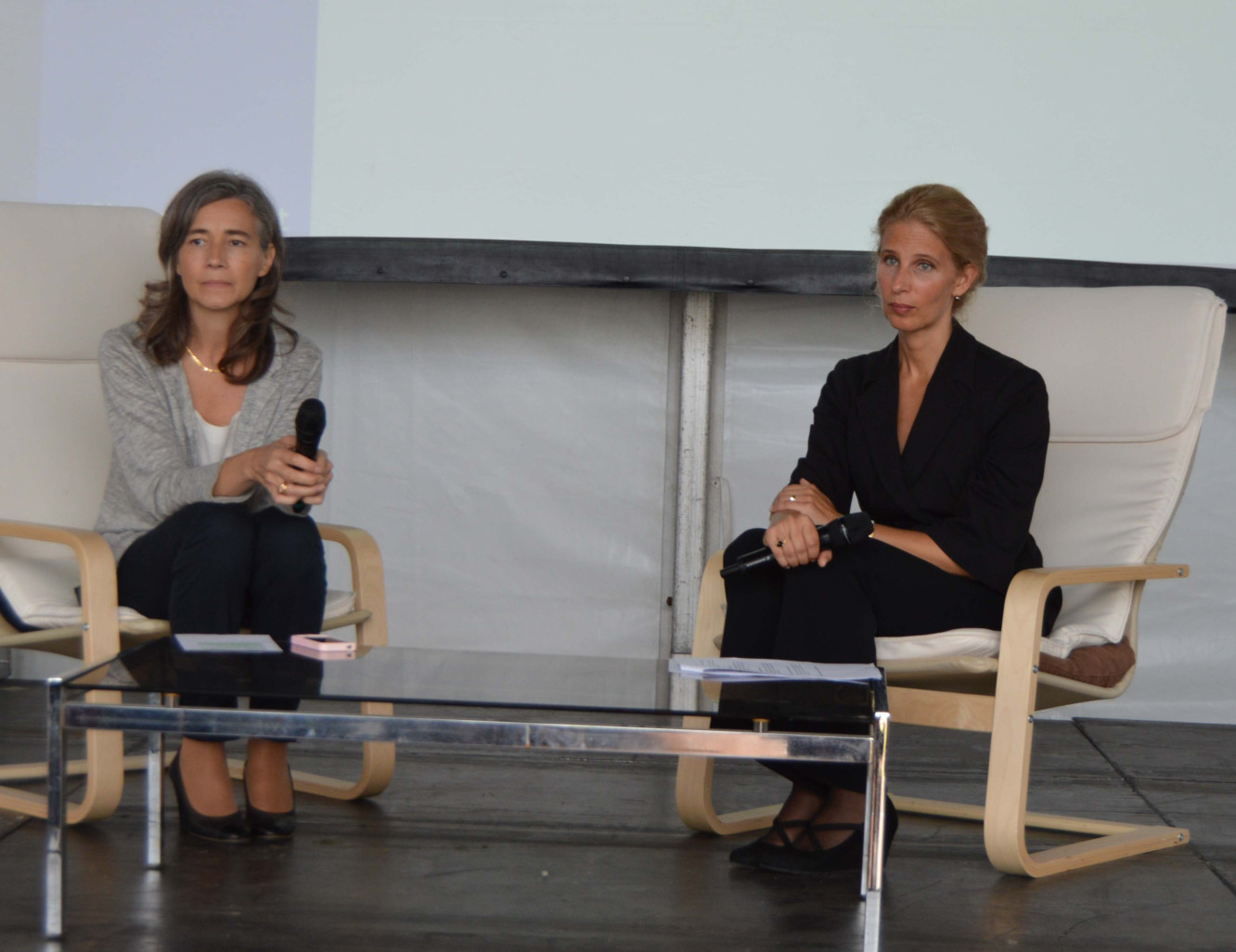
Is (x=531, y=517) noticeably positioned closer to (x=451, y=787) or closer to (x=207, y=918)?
(x=451, y=787)

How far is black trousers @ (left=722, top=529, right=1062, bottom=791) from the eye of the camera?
1.91 meters

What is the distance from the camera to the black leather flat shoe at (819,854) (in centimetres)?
193

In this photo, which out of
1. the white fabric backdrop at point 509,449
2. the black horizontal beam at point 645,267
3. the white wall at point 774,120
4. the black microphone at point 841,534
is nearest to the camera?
the black microphone at point 841,534

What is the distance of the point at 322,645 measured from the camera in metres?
1.76

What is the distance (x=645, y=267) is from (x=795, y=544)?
1181 millimetres

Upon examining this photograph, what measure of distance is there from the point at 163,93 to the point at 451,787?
70.3 inches

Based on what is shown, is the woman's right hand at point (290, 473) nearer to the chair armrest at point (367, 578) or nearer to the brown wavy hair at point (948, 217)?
the chair armrest at point (367, 578)

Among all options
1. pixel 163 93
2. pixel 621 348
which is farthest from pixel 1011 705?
pixel 163 93

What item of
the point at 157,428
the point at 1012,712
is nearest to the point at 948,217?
the point at 1012,712

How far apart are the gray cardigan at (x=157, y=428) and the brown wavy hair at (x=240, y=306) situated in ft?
0.08

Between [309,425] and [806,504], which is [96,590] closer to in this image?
[309,425]

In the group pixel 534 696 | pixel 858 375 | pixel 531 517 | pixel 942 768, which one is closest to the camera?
pixel 534 696

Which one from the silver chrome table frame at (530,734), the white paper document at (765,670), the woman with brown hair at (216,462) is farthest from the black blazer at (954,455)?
the woman with brown hair at (216,462)

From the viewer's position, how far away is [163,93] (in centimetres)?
312
